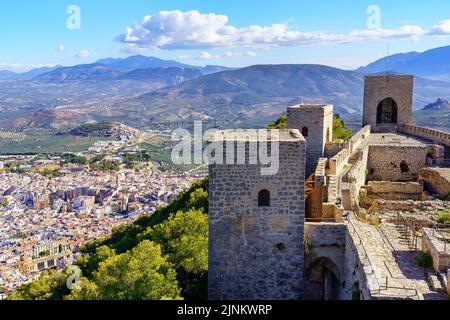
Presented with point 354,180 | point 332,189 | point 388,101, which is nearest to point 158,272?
point 332,189

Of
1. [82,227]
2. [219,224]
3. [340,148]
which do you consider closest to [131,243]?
[340,148]

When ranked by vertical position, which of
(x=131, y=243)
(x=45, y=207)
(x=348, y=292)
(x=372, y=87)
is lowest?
(x=45, y=207)

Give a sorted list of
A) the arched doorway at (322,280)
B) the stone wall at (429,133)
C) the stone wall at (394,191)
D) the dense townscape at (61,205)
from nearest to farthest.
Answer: the arched doorway at (322,280), the stone wall at (394,191), the stone wall at (429,133), the dense townscape at (61,205)

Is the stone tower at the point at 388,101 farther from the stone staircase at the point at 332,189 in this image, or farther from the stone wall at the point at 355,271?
the stone wall at the point at 355,271

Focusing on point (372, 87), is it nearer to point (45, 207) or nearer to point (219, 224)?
point (219, 224)

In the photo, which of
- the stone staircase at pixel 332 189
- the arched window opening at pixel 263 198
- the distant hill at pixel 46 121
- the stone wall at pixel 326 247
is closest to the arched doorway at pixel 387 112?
the stone staircase at pixel 332 189

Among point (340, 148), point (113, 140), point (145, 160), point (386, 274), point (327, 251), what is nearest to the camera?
point (386, 274)
